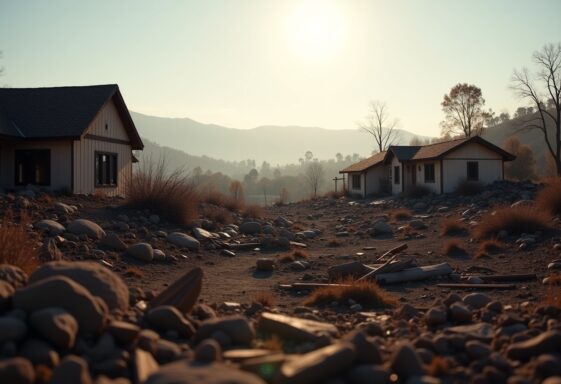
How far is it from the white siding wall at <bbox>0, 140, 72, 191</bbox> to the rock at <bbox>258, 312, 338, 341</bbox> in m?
16.0

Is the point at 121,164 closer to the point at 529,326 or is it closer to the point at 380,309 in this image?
the point at 380,309

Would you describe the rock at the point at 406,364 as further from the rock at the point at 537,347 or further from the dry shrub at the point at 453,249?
the dry shrub at the point at 453,249

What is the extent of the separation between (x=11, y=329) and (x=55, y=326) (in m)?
0.36

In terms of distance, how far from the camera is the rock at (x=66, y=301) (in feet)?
14.9

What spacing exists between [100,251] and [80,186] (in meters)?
10.00

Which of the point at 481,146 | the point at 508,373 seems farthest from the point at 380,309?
the point at 481,146

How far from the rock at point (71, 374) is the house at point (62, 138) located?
16568mm

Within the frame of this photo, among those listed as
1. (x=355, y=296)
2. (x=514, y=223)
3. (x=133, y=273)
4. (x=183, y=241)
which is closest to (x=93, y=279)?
(x=355, y=296)

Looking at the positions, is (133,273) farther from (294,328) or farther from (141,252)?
(294,328)

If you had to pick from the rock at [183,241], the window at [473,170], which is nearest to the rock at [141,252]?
the rock at [183,241]

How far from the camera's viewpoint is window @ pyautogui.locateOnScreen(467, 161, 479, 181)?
Answer: 29.7m

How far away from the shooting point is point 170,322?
502cm

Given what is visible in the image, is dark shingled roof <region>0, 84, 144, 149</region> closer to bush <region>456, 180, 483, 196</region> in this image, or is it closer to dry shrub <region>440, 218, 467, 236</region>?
dry shrub <region>440, 218, 467, 236</region>

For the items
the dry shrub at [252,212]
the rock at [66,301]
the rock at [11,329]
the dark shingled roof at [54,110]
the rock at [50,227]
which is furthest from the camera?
the dry shrub at [252,212]
